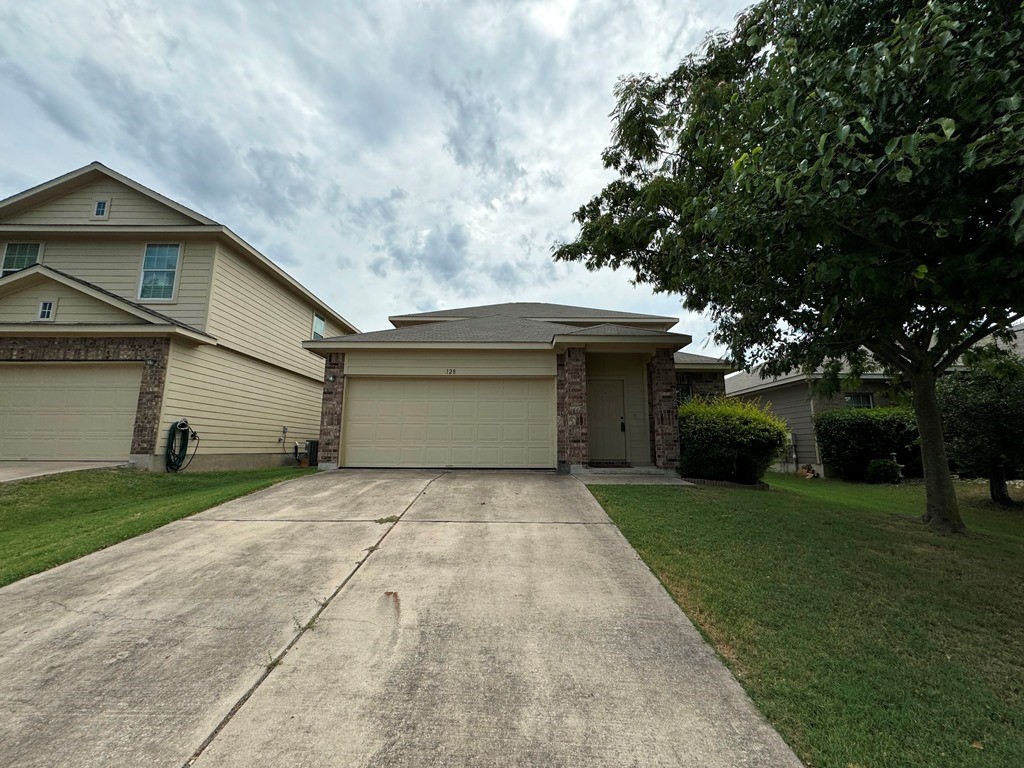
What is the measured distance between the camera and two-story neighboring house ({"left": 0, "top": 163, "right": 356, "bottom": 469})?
9586mm

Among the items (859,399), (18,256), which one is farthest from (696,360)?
(18,256)

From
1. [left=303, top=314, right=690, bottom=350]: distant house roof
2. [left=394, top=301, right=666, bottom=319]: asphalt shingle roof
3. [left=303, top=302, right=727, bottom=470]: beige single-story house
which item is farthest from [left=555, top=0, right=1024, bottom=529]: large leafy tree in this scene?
[left=394, top=301, right=666, bottom=319]: asphalt shingle roof

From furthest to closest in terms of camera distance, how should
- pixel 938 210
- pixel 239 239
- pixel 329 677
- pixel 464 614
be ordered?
pixel 239 239 < pixel 938 210 < pixel 464 614 < pixel 329 677

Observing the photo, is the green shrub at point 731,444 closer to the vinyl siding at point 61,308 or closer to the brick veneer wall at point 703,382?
the brick veneer wall at point 703,382

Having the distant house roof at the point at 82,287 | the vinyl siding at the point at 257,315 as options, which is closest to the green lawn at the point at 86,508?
the distant house roof at the point at 82,287

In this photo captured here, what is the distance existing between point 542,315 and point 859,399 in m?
10.8

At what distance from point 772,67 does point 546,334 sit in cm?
676

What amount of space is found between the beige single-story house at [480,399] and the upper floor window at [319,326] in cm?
660

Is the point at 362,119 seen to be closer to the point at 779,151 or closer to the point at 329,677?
the point at 779,151

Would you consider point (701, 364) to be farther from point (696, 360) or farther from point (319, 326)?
point (319, 326)

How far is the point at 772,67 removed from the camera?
13.9ft

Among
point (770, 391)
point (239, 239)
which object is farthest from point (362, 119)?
point (770, 391)

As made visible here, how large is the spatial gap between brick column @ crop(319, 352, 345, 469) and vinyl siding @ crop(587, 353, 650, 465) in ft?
18.7

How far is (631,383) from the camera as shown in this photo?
395 inches
